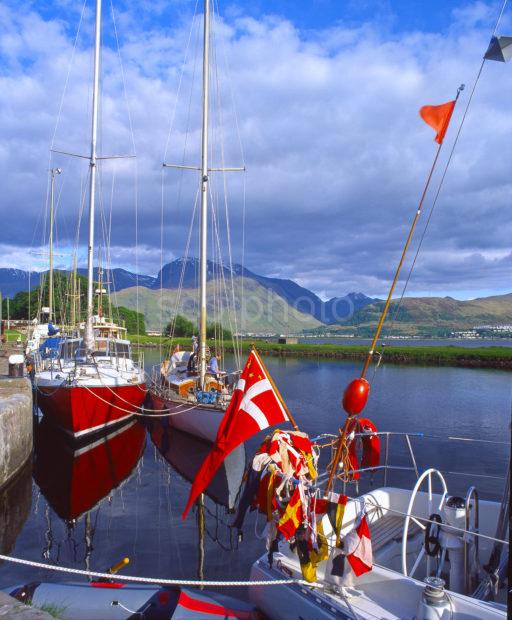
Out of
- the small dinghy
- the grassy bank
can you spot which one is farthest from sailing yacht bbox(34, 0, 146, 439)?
the grassy bank

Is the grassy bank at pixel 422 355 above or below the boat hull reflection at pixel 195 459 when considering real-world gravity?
above

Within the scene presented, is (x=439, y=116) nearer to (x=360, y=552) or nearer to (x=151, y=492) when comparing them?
(x=360, y=552)

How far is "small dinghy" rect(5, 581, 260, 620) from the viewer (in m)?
7.78

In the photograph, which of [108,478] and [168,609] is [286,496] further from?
[108,478]

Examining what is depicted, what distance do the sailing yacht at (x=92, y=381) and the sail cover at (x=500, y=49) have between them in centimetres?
1939

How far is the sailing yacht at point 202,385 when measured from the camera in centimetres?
2111

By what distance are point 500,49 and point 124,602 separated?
9.49 m

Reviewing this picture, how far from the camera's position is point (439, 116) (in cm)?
776

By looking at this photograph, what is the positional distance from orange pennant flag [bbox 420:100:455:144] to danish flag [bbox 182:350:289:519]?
17.3 feet

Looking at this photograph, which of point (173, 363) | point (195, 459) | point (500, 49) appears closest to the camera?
point (500, 49)

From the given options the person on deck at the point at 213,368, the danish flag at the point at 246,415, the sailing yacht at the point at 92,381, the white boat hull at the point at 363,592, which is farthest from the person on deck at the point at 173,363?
the white boat hull at the point at 363,592

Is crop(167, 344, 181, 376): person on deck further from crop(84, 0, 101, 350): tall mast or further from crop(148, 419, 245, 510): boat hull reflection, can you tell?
crop(84, 0, 101, 350): tall mast

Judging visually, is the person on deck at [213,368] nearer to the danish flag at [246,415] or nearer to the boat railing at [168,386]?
the boat railing at [168,386]

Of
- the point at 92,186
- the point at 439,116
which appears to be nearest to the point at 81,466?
the point at 92,186
